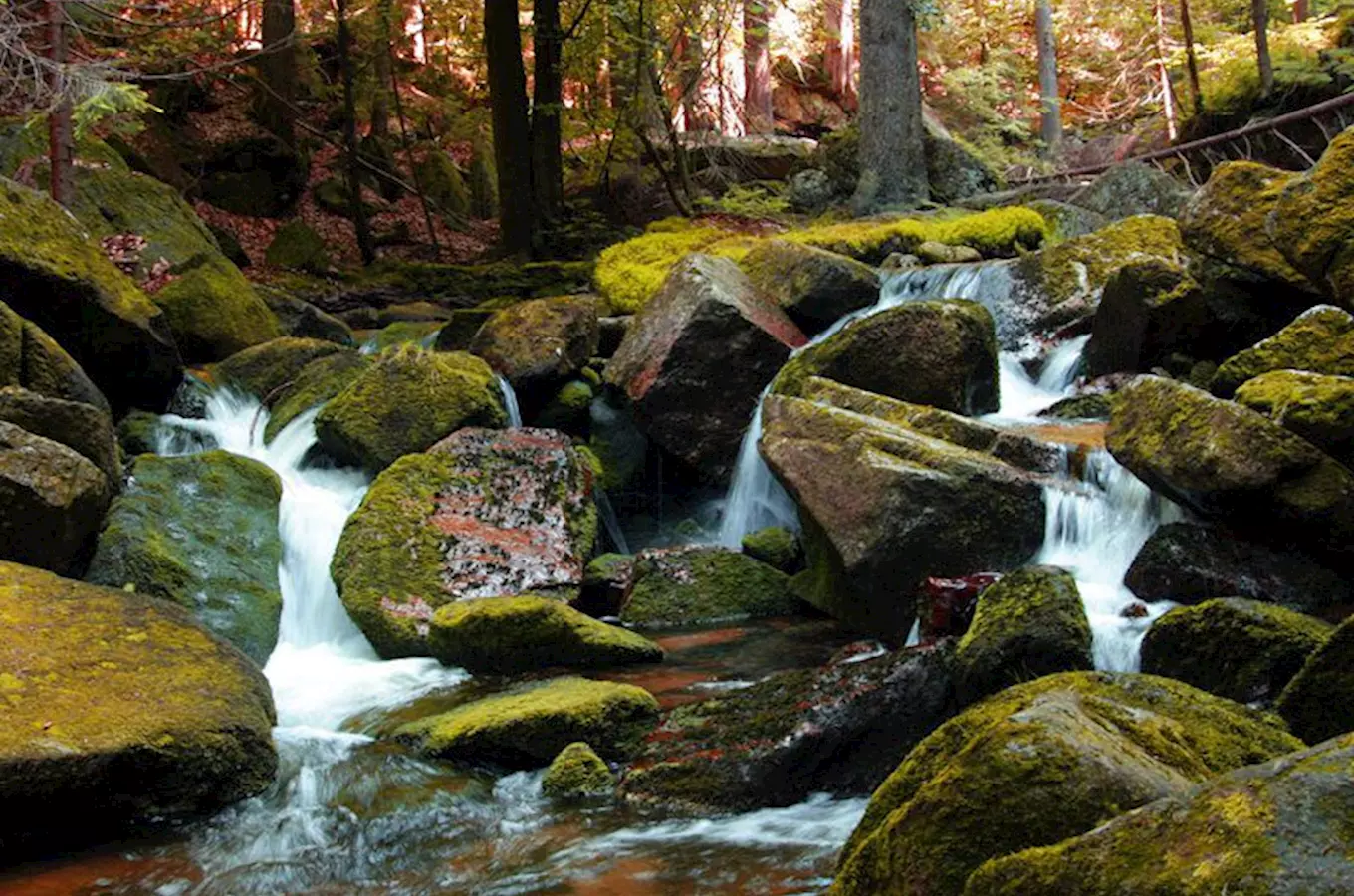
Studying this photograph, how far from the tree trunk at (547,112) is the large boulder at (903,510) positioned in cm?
1080

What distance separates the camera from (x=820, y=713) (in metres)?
5.29

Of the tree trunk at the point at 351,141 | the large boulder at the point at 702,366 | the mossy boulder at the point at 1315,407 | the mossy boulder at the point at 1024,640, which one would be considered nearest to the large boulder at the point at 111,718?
the mossy boulder at the point at 1024,640

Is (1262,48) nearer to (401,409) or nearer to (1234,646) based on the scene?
(401,409)

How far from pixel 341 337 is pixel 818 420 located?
8118 millimetres

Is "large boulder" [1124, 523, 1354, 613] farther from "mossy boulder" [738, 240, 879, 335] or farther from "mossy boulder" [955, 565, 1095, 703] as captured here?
"mossy boulder" [738, 240, 879, 335]

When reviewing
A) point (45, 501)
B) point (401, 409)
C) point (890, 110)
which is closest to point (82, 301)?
point (401, 409)

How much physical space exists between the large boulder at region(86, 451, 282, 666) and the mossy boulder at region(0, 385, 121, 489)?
35 cm

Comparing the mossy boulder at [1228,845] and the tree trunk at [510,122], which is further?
the tree trunk at [510,122]

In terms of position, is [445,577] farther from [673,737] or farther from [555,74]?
[555,74]

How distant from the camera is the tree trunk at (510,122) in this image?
16.1 m

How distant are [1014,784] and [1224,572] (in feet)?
13.3

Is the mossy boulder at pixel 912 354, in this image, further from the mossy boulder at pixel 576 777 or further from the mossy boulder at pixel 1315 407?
the mossy boulder at pixel 576 777

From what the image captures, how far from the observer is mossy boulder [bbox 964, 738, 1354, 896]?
80.6 inches

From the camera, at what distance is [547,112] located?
16594mm
